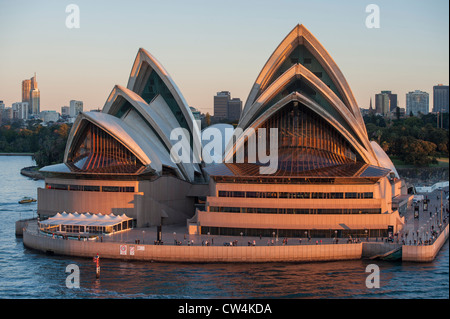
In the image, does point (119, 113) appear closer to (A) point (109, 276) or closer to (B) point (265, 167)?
(B) point (265, 167)

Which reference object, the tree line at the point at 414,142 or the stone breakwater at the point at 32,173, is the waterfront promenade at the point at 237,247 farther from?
the stone breakwater at the point at 32,173

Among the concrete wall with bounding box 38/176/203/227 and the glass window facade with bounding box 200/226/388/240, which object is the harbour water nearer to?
the glass window facade with bounding box 200/226/388/240

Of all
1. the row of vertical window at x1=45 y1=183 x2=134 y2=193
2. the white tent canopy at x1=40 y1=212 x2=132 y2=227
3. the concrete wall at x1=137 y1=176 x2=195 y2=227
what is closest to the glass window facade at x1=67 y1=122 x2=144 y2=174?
the row of vertical window at x1=45 y1=183 x2=134 y2=193

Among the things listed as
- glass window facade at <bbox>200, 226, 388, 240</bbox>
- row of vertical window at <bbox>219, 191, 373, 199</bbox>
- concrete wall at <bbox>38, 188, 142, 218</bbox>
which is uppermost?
row of vertical window at <bbox>219, 191, 373, 199</bbox>
